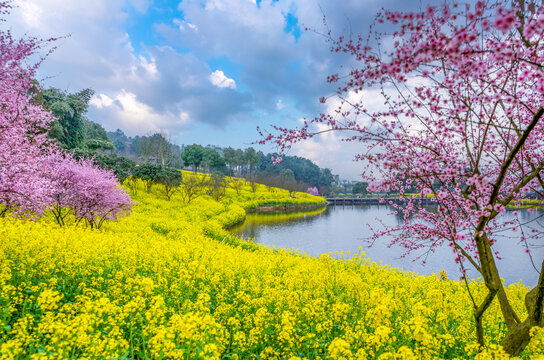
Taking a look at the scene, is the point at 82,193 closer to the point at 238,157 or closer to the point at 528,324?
the point at 528,324

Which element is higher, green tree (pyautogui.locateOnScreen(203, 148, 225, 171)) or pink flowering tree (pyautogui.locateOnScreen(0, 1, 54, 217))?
green tree (pyautogui.locateOnScreen(203, 148, 225, 171))

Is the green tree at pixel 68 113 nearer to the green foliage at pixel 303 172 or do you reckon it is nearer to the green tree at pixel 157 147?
the green tree at pixel 157 147

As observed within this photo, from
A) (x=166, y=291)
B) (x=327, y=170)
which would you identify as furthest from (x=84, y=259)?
Result: (x=327, y=170)

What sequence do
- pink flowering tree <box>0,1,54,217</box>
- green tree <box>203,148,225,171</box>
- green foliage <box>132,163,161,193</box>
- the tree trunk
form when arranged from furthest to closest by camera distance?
green tree <box>203,148,225,171</box>, green foliage <box>132,163,161,193</box>, pink flowering tree <box>0,1,54,217</box>, the tree trunk

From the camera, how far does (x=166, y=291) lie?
6.39 meters

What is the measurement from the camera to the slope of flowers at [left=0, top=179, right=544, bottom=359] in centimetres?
350

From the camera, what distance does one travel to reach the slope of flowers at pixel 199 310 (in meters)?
3.50

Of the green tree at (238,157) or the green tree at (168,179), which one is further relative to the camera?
the green tree at (238,157)

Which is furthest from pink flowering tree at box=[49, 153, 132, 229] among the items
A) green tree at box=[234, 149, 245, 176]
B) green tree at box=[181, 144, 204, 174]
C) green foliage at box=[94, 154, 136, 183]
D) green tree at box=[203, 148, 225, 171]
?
green tree at box=[234, 149, 245, 176]

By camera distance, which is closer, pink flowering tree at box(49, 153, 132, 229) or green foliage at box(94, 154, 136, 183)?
pink flowering tree at box(49, 153, 132, 229)

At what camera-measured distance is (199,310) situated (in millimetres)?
5105

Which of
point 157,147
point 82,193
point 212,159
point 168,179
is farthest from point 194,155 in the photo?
point 82,193

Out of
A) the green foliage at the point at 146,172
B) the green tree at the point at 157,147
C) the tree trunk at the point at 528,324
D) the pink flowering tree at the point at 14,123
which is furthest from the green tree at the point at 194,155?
the tree trunk at the point at 528,324

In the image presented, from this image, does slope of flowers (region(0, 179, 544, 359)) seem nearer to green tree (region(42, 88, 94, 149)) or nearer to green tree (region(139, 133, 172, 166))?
green tree (region(42, 88, 94, 149))
